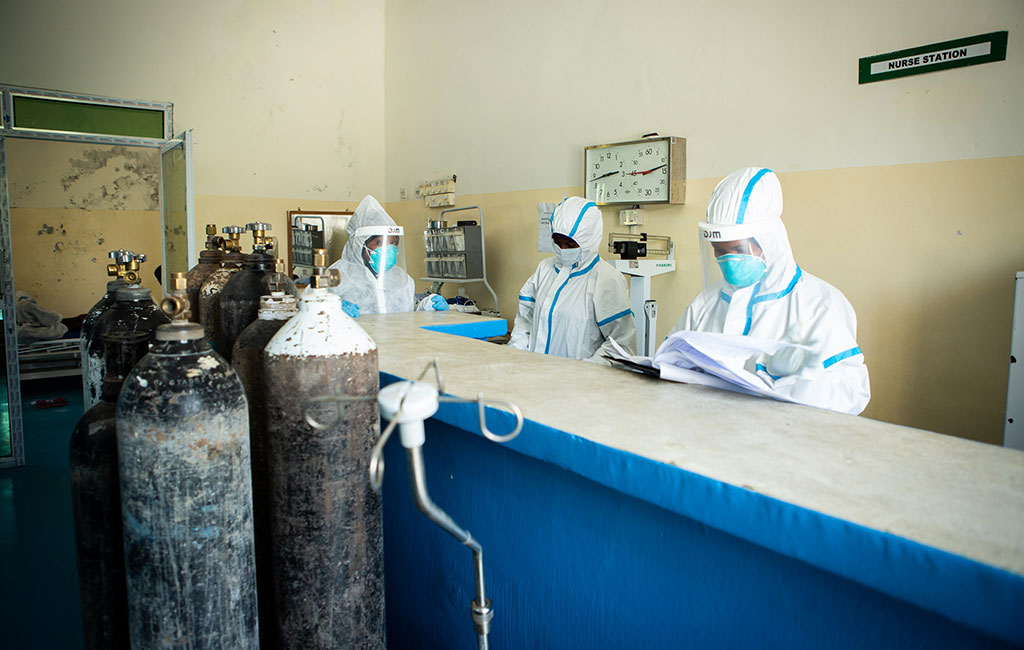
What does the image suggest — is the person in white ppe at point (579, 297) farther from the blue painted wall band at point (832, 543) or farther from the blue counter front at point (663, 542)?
the blue painted wall band at point (832, 543)

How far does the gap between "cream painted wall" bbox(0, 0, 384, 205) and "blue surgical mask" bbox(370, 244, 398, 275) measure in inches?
118

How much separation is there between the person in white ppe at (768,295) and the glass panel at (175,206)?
3.23m

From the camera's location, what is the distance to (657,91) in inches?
149

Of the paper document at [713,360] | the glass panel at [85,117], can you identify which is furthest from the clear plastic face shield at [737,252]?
the glass panel at [85,117]

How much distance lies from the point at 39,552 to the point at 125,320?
2153 mm

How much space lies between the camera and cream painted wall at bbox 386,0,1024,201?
2.64m

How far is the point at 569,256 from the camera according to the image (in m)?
3.48

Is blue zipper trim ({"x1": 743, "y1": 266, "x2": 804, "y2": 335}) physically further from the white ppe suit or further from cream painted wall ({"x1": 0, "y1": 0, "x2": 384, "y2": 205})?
cream painted wall ({"x1": 0, "y1": 0, "x2": 384, "y2": 205})

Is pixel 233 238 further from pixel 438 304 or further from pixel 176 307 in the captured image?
pixel 438 304

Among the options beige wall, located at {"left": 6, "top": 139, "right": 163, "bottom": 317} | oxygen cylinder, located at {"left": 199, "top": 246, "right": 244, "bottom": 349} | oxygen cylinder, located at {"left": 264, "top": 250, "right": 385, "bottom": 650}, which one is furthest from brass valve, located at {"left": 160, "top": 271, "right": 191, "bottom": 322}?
beige wall, located at {"left": 6, "top": 139, "right": 163, "bottom": 317}

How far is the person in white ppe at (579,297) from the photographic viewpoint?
3.32 meters

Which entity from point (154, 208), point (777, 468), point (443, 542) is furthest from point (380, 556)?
point (154, 208)

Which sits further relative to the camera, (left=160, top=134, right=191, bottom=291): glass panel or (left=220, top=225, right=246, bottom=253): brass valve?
(left=160, top=134, right=191, bottom=291): glass panel

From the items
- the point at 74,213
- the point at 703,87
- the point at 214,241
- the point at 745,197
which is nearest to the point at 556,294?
the point at 703,87
